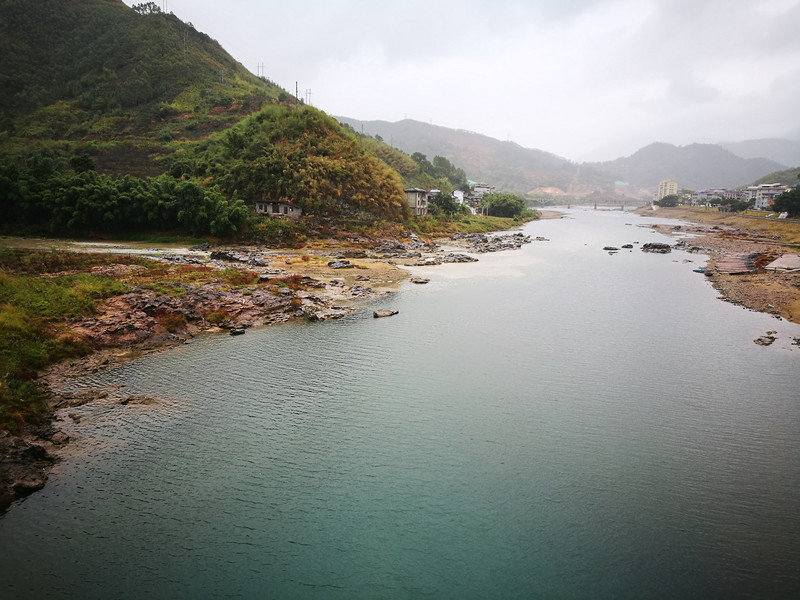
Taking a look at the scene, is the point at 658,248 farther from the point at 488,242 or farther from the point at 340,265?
the point at 340,265

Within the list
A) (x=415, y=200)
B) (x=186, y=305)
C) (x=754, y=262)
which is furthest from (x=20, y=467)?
(x=415, y=200)

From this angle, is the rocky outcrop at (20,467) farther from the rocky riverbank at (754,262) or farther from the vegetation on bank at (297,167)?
the vegetation on bank at (297,167)

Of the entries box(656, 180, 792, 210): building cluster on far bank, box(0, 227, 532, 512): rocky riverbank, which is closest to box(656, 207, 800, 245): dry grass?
box(656, 180, 792, 210): building cluster on far bank

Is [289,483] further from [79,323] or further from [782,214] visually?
[782,214]

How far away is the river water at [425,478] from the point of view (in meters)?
8.98

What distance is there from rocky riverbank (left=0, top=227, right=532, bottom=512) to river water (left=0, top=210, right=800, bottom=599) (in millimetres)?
885

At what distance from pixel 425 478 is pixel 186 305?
16974 mm

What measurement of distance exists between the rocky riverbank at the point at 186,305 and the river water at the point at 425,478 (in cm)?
88

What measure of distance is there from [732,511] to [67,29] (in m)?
143

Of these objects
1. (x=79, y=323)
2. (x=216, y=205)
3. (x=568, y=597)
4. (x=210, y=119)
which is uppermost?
(x=210, y=119)

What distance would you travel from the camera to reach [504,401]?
1659cm

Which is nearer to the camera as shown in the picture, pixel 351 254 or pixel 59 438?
pixel 59 438

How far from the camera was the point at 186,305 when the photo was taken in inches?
924

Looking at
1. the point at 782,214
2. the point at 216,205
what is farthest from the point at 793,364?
the point at 782,214
